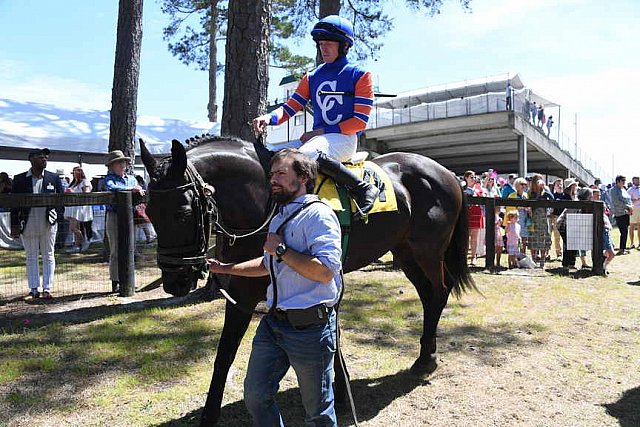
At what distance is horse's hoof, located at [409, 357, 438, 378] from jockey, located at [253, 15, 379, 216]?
156 centimetres

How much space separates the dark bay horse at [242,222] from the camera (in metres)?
2.85

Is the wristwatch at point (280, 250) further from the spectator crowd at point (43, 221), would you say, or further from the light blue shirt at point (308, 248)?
the spectator crowd at point (43, 221)

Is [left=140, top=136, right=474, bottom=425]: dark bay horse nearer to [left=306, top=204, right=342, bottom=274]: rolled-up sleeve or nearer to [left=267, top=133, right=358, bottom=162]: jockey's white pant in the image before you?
[left=267, top=133, right=358, bottom=162]: jockey's white pant

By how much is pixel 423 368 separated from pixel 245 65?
4460mm

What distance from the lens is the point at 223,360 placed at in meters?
3.37

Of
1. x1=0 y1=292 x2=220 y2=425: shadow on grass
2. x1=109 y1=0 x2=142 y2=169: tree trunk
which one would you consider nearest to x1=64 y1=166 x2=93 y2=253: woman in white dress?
x1=109 y1=0 x2=142 y2=169: tree trunk

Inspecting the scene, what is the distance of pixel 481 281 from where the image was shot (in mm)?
8469

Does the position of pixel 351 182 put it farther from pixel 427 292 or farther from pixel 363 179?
pixel 427 292

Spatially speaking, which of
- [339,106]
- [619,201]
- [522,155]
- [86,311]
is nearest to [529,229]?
[619,201]

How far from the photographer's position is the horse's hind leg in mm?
4418

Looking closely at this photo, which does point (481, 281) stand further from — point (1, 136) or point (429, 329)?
point (1, 136)

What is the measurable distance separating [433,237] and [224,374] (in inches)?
88.2

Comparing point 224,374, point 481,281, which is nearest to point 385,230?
point 224,374

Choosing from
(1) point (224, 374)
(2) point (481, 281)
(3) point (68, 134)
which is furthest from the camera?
(3) point (68, 134)
